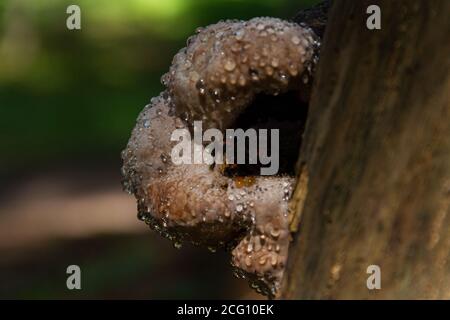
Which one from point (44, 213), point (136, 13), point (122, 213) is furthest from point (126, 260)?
point (136, 13)

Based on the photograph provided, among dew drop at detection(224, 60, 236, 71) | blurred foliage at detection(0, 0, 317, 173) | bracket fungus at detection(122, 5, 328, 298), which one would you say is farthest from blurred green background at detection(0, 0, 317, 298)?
dew drop at detection(224, 60, 236, 71)

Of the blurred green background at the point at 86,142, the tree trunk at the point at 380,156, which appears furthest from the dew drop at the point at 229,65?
the blurred green background at the point at 86,142

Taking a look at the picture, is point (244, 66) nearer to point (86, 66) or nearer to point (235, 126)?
point (235, 126)

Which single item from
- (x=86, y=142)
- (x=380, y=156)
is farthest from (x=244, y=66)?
(x=86, y=142)

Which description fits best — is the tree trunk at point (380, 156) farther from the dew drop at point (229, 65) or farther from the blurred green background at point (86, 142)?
the blurred green background at point (86, 142)

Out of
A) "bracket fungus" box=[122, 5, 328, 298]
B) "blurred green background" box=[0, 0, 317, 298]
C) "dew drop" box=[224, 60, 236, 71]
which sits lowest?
"blurred green background" box=[0, 0, 317, 298]

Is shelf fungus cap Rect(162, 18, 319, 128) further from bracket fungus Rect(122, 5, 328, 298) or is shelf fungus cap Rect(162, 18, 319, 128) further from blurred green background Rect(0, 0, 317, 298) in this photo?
blurred green background Rect(0, 0, 317, 298)
